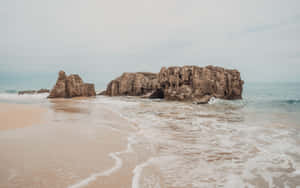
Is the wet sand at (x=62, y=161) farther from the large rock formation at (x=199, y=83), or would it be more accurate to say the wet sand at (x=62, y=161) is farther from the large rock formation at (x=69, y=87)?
the large rock formation at (x=69, y=87)

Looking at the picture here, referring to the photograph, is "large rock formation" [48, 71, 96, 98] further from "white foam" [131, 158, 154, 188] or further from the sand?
"white foam" [131, 158, 154, 188]

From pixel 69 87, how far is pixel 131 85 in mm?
14021

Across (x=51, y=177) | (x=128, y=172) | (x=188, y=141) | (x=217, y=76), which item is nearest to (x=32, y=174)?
(x=51, y=177)

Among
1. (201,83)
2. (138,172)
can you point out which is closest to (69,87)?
(201,83)

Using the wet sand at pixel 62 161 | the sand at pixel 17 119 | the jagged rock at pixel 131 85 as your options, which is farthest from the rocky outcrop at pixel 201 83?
the wet sand at pixel 62 161

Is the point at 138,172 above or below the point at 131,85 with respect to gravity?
below

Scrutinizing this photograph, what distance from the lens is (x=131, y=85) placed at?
1549 inches

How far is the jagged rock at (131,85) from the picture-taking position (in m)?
37.7

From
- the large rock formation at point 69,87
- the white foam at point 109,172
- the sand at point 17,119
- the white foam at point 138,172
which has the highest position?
the large rock formation at point 69,87

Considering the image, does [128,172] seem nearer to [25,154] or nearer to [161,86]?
[25,154]

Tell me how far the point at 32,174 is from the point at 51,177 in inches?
10.4

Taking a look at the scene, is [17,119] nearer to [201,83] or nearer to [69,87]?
[201,83]

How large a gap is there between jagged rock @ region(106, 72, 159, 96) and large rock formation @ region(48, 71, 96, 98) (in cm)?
792

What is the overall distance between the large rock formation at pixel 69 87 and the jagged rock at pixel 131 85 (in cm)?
792
